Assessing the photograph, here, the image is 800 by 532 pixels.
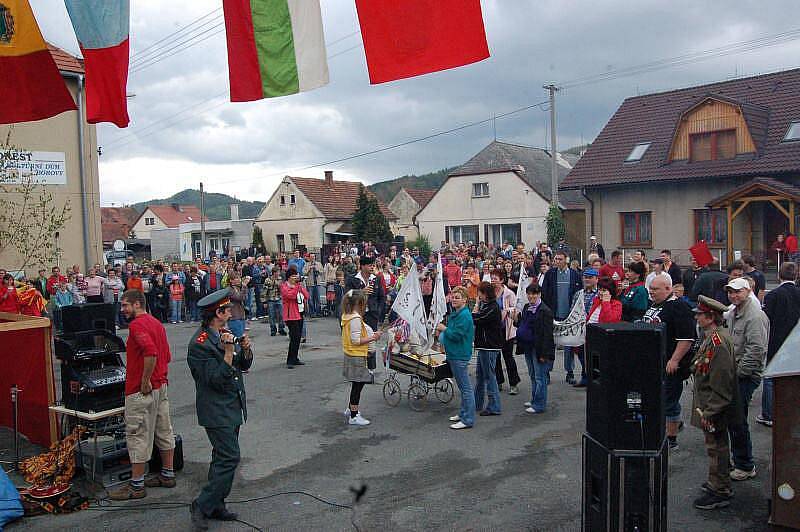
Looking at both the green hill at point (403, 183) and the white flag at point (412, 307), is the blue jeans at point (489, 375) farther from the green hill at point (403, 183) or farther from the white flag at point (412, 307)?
the green hill at point (403, 183)

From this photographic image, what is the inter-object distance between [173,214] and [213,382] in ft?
280

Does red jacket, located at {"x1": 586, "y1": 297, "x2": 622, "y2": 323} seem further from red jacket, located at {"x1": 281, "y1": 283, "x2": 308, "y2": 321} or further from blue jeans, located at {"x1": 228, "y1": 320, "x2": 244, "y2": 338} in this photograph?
blue jeans, located at {"x1": 228, "y1": 320, "x2": 244, "y2": 338}

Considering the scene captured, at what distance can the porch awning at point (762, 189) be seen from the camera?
75.0ft

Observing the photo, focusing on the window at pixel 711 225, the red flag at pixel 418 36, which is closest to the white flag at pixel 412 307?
the red flag at pixel 418 36

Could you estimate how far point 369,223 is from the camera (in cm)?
4131

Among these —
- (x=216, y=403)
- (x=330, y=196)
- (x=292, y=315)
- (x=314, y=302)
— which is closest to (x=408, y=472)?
(x=216, y=403)

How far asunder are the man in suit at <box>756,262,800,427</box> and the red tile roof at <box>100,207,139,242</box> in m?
78.8

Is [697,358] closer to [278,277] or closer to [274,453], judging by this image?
[274,453]

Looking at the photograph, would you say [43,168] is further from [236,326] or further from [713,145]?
[713,145]

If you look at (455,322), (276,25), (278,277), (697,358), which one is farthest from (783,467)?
(278,277)

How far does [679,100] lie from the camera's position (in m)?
29.9

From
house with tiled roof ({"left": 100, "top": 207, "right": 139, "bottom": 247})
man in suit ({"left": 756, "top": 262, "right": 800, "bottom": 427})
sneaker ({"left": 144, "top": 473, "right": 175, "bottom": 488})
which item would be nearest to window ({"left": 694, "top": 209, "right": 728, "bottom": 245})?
man in suit ({"left": 756, "top": 262, "right": 800, "bottom": 427})

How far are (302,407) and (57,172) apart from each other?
57.3 feet

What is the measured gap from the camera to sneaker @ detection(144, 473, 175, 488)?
645 cm
